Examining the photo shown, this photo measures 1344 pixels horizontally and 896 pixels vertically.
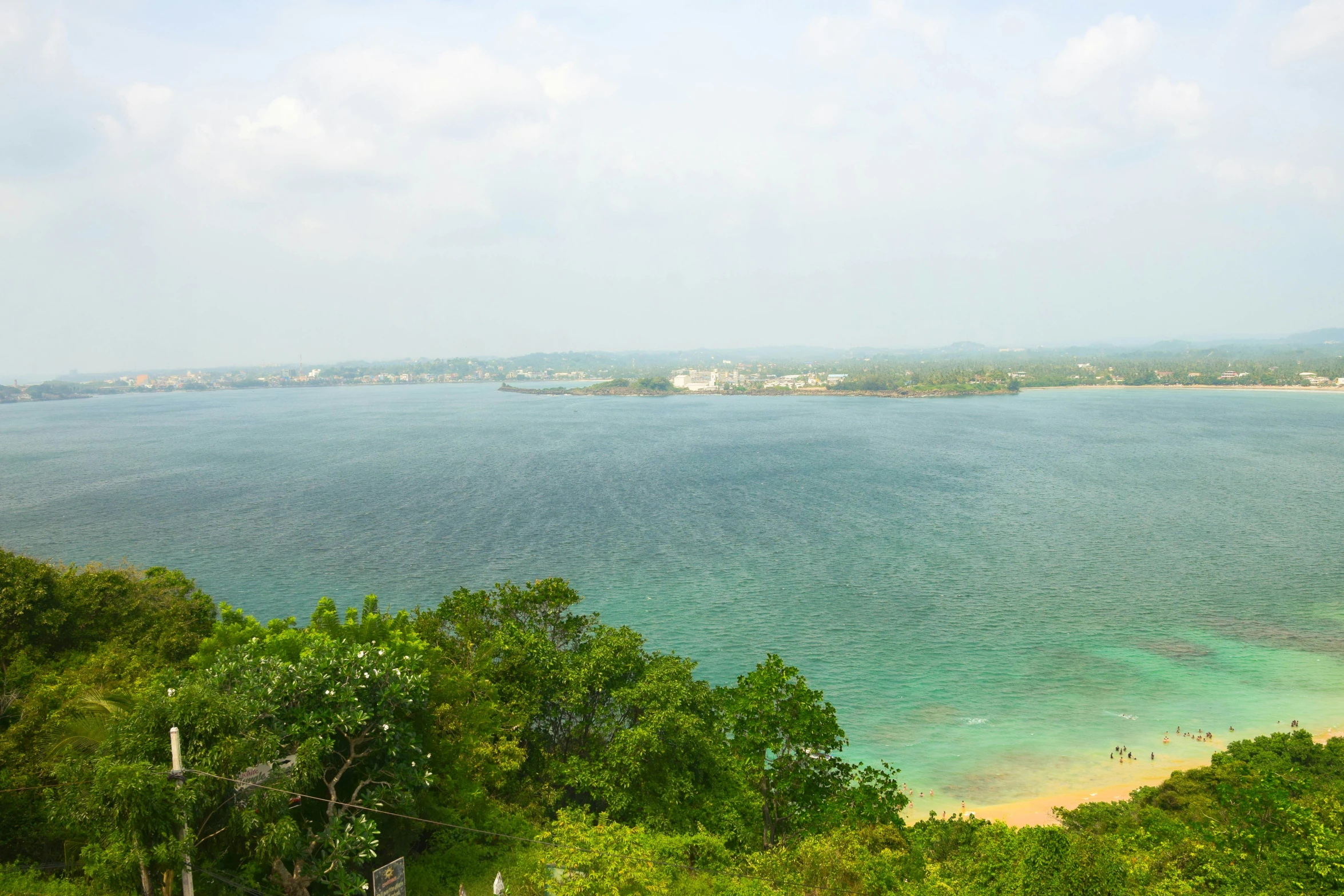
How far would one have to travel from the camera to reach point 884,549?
1361 inches

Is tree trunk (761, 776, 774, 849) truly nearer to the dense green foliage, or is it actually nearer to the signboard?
the dense green foliage

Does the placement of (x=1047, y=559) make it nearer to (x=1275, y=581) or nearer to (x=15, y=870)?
(x=1275, y=581)

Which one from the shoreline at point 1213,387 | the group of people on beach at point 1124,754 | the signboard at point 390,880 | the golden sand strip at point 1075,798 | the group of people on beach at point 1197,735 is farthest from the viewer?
the shoreline at point 1213,387

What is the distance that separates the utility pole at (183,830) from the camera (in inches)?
262

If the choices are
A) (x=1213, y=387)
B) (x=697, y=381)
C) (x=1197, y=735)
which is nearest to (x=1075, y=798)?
(x=1197, y=735)

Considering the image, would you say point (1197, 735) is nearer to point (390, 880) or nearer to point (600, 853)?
point (600, 853)

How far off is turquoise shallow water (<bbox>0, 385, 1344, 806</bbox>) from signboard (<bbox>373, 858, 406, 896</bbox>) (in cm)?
1348

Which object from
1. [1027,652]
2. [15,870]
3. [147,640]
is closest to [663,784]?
[15,870]

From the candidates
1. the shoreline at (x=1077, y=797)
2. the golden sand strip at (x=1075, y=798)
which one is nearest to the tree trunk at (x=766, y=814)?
the shoreline at (x=1077, y=797)

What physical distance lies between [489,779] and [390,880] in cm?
415

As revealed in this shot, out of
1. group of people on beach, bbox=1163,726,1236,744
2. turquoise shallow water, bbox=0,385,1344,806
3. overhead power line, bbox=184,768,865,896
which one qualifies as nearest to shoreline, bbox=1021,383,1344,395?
turquoise shallow water, bbox=0,385,1344,806

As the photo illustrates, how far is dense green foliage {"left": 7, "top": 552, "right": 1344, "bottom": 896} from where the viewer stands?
7480mm

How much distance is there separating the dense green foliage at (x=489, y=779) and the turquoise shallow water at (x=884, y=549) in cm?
629

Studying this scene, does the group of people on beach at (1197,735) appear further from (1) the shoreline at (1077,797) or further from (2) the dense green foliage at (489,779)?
(2) the dense green foliage at (489,779)
